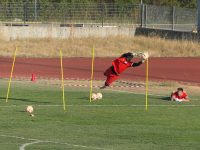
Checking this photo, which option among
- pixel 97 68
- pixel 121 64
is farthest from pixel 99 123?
pixel 97 68

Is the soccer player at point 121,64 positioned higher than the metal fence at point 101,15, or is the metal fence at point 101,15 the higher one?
the metal fence at point 101,15

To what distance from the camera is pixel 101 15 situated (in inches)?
2373

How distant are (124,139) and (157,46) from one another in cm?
3312

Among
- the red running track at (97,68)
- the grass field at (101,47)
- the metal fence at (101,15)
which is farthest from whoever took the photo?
the metal fence at (101,15)

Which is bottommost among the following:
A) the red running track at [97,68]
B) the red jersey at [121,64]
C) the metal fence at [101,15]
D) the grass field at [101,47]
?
the red running track at [97,68]

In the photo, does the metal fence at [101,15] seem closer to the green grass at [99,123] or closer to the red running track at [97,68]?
the red running track at [97,68]

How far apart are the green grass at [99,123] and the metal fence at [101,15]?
30.3 metres

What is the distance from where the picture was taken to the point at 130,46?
→ 168ft

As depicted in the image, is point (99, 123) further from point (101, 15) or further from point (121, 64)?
point (101, 15)

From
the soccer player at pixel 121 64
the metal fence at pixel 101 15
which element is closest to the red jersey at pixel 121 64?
the soccer player at pixel 121 64

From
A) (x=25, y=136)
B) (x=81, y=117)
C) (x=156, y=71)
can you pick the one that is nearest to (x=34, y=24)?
(x=156, y=71)

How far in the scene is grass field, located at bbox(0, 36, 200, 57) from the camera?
47750mm

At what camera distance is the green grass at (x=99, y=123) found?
55.7 ft

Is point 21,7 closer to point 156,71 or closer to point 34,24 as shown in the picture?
point 34,24
